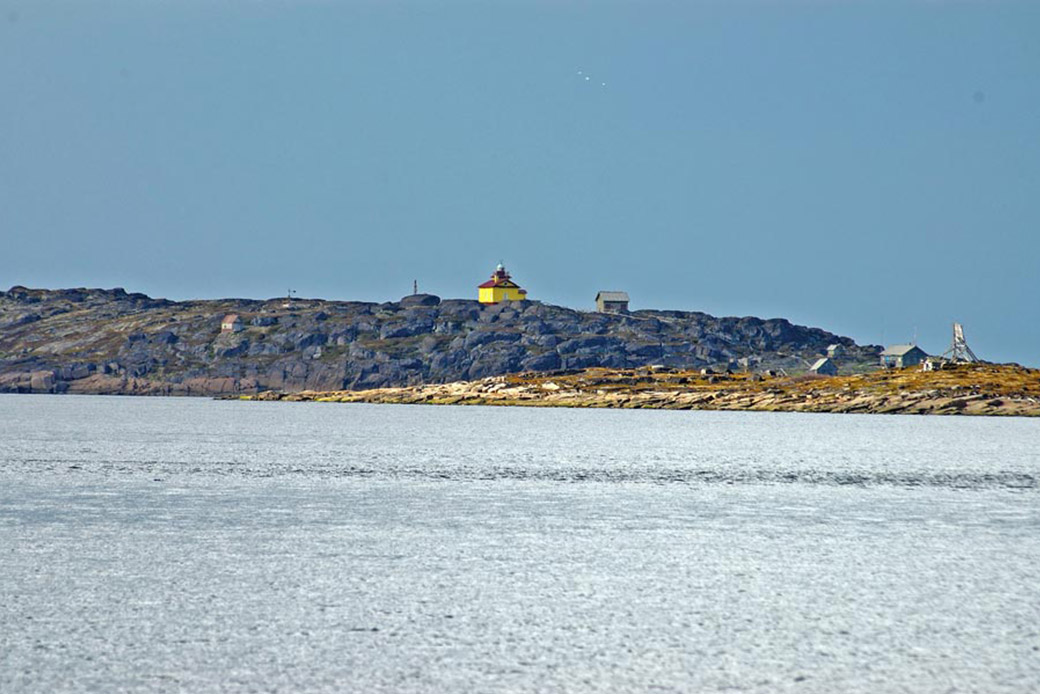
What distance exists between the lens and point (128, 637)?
15.6 metres

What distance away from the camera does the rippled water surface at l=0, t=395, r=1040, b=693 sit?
14117mm

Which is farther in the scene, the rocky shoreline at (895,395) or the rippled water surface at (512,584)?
the rocky shoreline at (895,395)

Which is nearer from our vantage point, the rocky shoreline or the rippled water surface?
the rippled water surface

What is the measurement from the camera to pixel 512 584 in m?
20.4

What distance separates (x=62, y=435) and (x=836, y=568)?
72992 millimetres

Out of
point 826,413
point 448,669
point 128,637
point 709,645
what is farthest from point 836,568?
point 826,413

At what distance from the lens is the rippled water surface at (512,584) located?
46.3 ft

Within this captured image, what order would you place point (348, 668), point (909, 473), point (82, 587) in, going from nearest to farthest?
point (348, 668) → point (82, 587) → point (909, 473)

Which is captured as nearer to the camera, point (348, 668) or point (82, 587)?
point (348, 668)

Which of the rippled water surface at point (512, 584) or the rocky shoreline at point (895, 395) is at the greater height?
the rocky shoreline at point (895, 395)

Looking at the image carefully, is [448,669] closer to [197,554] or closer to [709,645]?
[709,645]

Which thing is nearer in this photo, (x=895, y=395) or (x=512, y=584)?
(x=512, y=584)

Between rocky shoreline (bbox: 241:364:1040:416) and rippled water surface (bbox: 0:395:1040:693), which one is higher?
rocky shoreline (bbox: 241:364:1040:416)

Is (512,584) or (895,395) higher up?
(895,395)
